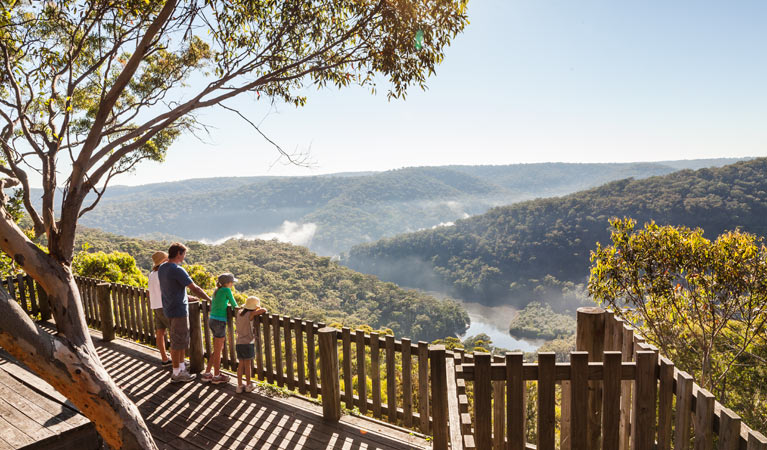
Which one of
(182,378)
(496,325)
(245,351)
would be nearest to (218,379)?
(182,378)

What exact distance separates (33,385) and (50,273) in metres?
0.94

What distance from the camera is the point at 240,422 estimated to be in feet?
14.3

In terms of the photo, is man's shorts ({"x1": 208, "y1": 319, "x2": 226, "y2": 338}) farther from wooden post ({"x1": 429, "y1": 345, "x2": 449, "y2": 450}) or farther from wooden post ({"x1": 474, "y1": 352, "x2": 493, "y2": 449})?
wooden post ({"x1": 474, "y1": 352, "x2": 493, "y2": 449})

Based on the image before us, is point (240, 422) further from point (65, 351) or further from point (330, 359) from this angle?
point (65, 351)

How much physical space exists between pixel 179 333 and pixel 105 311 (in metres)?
2.55

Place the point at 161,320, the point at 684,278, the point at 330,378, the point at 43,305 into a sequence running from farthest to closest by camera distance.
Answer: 1. the point at 43,305
2. the point at 684,278
3. the point at 161,320
4. the point at 330,378

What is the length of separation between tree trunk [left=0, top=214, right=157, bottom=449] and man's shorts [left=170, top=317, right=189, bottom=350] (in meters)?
1.82

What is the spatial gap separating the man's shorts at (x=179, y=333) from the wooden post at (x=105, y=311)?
240 cm

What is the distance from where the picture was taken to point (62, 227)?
3.84m

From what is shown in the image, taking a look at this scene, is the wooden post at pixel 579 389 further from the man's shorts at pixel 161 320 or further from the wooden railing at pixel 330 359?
the man's shorts at pixel 161 320

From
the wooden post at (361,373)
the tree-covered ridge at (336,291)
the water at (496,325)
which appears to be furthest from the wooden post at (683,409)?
the water at (496,325)

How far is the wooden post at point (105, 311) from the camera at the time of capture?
6.91 meters

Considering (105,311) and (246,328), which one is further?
(105,311)

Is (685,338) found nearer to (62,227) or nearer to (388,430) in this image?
(388,430)
